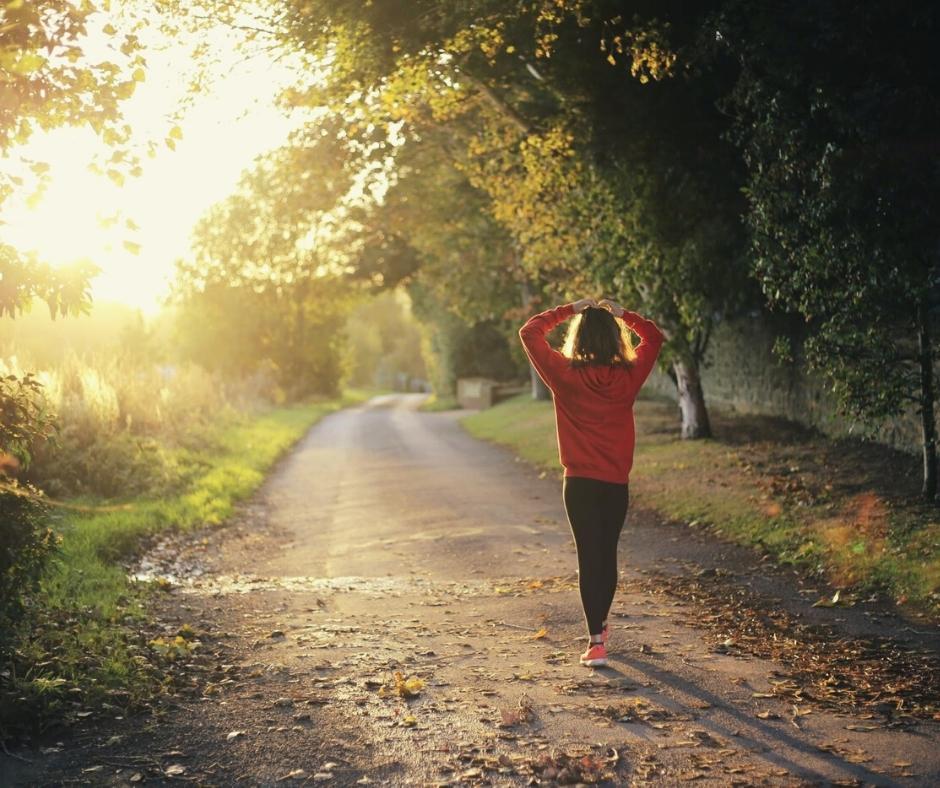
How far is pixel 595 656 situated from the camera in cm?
684

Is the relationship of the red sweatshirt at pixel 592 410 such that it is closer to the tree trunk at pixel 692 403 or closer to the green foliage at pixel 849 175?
the green foliage at pixel 849 175

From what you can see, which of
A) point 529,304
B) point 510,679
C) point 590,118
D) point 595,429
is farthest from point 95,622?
point 529,304

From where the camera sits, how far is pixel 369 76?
14.6 meters

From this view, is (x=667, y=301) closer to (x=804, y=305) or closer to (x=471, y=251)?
(x=804, y=305)

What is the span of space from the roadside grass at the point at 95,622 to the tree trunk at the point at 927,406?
26.1 feet

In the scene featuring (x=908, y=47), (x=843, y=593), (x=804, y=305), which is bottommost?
(x=843, y=593)

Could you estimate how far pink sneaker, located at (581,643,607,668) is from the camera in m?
6.81

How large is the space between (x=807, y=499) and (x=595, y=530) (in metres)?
6.65

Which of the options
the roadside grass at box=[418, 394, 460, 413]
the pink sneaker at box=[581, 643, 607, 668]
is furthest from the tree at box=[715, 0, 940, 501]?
the roadside grass at box=[418, 394, 460, 413]

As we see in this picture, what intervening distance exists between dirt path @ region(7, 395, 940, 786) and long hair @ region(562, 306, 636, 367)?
1.93m

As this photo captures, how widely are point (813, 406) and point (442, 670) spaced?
13.5 meters

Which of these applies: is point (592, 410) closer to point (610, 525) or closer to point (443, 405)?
point (610, 525)

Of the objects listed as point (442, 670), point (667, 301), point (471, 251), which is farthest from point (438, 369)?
point (442, 670)

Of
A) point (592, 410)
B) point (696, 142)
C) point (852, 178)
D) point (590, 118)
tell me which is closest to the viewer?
point (592, 410)
